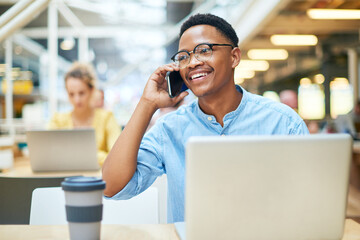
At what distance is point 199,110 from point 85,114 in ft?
5.91

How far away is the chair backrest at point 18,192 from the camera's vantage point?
1729 mm

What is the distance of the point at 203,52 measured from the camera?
60.4 inches

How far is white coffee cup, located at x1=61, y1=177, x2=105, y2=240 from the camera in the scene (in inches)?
38.6

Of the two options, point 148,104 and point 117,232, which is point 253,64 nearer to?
point 148,104

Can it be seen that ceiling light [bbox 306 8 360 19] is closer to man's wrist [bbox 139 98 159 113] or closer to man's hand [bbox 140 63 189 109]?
man's hand [bbox 140 63 189 109]

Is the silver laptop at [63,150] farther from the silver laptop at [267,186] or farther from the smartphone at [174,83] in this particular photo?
the silver laptop at [267,186]

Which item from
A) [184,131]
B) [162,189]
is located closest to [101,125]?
[162,189]

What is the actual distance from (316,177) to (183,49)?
2.65 feet

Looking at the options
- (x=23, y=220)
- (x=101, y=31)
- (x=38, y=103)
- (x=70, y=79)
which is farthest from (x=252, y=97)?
(x=38, y=103)

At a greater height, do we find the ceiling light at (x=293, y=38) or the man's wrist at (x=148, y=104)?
the ceiling light at (x=293, y=38)

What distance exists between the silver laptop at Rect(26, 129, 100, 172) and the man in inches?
33.1

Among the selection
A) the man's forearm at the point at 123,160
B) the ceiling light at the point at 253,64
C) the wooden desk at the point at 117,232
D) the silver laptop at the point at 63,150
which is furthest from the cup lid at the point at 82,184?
the ceiling light at the point at 253,64

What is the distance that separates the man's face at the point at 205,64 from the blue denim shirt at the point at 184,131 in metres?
0.12

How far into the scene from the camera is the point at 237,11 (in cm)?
709
